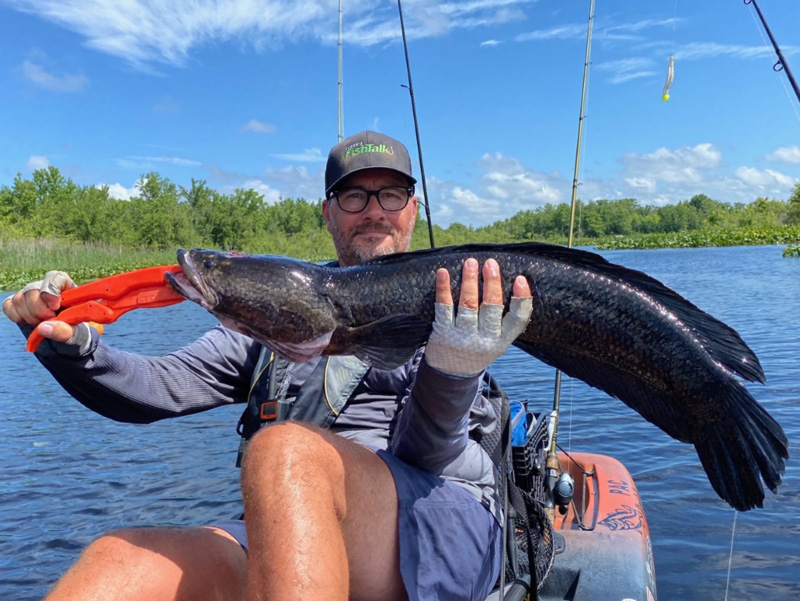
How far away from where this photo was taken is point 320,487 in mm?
2062

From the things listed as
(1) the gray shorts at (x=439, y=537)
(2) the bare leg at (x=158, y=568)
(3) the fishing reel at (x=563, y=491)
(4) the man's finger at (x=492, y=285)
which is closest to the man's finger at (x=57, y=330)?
(2) the bare leg at (x=158, y=568)

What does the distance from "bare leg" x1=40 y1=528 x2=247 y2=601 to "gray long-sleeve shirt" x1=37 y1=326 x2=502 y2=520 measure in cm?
67

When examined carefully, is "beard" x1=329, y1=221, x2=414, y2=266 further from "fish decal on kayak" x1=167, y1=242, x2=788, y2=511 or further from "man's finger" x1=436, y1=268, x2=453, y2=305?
"man's finger" x1=436, y1=268, x2=453, y2=305

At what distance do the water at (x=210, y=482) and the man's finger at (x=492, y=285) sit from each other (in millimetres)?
3986

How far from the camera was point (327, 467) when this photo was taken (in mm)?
2156

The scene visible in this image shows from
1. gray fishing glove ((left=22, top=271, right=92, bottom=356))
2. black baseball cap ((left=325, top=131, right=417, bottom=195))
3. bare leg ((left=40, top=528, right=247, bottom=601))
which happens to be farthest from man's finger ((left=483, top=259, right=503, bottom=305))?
gray fishing glove ((left=22, top=271, right=92, bottom=356))

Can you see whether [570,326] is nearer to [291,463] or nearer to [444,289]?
[444,289]

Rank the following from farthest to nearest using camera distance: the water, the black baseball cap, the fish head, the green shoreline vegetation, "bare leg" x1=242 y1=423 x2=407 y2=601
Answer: the green shoreline vegetation, the water, the black baseball cap, the fish head, "bare leg" x1=242 y1=423 x2=407 y2=601

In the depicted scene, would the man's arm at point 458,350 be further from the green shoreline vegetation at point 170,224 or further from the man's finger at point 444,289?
the green shoreline vegetation at point 170,224

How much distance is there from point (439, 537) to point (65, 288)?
1768 millimetres

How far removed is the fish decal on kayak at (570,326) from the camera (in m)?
2.41

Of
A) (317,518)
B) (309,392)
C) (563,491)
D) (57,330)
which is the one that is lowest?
(563,491)

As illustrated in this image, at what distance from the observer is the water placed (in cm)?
553

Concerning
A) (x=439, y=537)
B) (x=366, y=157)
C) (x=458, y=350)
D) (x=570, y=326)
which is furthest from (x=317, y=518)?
(x=366, y=157)
